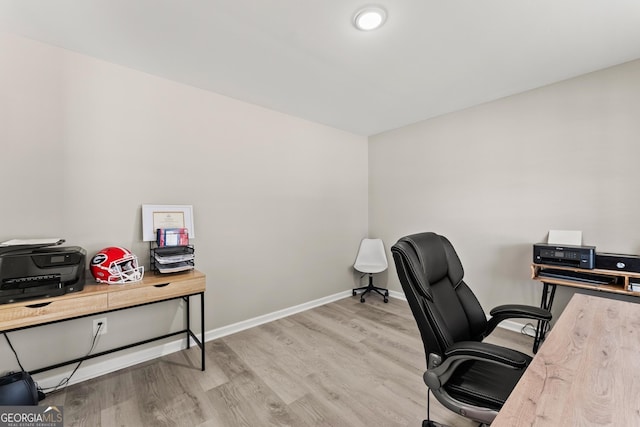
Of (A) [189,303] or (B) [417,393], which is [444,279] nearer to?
(B) [417,393]

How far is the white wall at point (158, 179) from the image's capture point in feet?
6.20

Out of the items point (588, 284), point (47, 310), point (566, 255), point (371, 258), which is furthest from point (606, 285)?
point (47, 310)

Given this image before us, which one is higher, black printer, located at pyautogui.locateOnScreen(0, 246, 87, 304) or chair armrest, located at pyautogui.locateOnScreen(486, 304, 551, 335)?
black printer, located at pyautogui.locateOnScreen(0, 246, 87, 304)

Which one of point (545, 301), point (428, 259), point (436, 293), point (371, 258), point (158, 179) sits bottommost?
point (545, 301)

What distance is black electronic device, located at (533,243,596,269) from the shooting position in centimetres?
214

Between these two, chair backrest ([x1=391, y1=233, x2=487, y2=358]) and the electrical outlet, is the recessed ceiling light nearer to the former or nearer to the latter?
chair backrest ([x1=391, y1=233, x2=487, y2=358])

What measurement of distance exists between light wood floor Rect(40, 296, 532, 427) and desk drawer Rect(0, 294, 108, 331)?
0.65 metres

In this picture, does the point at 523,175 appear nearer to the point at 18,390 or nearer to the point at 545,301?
the point at 545,301

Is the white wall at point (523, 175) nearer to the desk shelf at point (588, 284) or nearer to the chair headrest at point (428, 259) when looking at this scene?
the desk shelf at point (588, 284)

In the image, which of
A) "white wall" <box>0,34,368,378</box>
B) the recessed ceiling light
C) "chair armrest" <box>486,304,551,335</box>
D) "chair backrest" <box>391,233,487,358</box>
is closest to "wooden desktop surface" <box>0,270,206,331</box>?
"white wall" <box>0,34,368,378</box>

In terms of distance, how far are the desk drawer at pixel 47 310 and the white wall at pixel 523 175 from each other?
3372 millimetres

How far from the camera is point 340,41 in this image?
1.93 m

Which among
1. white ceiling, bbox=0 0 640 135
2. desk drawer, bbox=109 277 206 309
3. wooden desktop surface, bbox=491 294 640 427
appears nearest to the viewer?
wooden desktop surface, bbox=491 294 640 427

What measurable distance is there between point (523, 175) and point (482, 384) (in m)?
2.38
